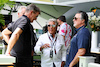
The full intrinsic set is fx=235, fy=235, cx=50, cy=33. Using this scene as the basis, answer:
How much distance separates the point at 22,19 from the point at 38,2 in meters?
4.22

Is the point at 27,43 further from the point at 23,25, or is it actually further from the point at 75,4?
the point at 75,4

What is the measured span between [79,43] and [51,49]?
107cm

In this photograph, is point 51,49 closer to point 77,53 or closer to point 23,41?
point 77,53

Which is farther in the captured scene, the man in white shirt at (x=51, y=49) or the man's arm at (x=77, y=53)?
the man in white shirt at (x=51, y=49)

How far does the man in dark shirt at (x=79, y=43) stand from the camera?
3.17 metres

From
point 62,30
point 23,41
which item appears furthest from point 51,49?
point 62,30

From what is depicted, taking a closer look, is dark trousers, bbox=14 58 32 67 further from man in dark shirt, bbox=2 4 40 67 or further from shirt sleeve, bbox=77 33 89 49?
shirt sleeve, bbox=77 33 89 49

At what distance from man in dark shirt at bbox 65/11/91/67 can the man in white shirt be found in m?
0.83

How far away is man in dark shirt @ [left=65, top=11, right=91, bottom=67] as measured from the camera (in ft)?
10.4

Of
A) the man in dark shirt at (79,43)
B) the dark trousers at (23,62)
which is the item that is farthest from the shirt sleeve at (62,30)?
the dark trousers at (23,62)

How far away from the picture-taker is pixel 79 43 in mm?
3189

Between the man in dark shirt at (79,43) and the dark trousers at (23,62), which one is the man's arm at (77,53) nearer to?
the man in dark shirt at (79,43)

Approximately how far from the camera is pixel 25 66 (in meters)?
3.11

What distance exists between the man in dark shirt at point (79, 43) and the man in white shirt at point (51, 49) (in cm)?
83
